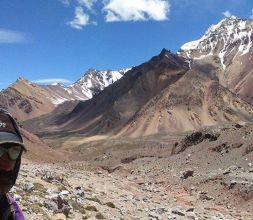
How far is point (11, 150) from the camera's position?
2.43 meters

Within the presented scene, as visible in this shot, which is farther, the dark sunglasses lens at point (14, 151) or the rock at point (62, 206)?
the rock at point (62, 206)

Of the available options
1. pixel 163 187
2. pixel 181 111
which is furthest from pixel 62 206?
pixel 181 111

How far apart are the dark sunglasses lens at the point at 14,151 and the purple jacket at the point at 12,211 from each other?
0.24 metres

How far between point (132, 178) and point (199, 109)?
11355 centimetres

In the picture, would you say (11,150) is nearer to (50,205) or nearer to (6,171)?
(6,171)

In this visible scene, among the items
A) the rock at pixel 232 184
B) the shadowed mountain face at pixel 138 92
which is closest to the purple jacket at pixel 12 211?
the rock at pixel 232 184

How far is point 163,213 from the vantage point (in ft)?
74.6

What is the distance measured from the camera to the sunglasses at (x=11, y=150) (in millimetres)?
2375

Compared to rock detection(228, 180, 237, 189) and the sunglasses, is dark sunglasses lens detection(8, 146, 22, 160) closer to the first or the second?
the sunglasses

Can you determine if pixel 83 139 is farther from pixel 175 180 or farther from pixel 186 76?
pixel 175 180

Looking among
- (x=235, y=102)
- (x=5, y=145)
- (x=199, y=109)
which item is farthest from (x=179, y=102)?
(x=5, y=145)

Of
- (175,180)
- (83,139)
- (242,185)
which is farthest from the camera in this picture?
(83,139)

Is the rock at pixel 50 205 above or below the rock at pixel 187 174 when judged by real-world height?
below

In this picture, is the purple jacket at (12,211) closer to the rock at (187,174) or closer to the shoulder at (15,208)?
the shoulder at (15,208)
